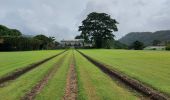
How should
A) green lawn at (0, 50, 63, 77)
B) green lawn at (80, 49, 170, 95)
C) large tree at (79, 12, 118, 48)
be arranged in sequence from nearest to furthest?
green lawn at (80, 49, 170, 95) < green lawn at (0, 50, 63, 77) < large tree at (79, 12, 118, 48)

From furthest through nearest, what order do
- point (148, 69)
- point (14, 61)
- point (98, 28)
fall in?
1. point (98, 28)
2. point (14, 61)
3. point (148, 69)

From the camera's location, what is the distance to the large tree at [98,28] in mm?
123312

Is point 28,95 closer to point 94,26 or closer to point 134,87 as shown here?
point 134,87

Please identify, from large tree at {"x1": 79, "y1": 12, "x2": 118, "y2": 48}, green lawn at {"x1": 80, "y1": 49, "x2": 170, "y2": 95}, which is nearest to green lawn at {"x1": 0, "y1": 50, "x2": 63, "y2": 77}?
green lawn at {"x1": 80, "y1": 49, "x2": 170, "y2": 95}

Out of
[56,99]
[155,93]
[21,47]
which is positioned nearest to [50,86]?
[56,99]

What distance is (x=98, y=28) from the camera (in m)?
124

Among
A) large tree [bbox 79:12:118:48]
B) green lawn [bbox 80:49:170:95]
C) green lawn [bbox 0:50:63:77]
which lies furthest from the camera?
large tree [bbox 79:12:118:48]

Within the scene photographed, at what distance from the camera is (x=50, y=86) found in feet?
45.4

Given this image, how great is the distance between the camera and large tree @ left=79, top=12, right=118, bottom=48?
405 ft

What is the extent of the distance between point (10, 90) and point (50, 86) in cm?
181

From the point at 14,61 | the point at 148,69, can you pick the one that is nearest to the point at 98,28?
the point at 14,61

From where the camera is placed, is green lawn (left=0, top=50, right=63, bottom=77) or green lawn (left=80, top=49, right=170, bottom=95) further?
green lawn (left=0, top=50, right=63, bottom=77)

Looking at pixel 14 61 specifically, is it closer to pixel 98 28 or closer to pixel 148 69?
pixel 148 69

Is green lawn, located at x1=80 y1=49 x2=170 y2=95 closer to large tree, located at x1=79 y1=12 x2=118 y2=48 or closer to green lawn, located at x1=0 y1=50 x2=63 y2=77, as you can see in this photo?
green lawn, located at x1=0 y1=50 x2=63 y2=77
